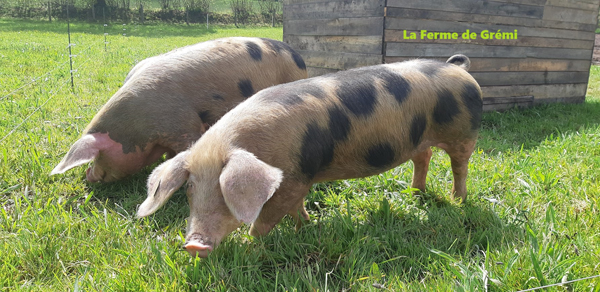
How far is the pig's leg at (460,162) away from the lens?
2818 millimetres

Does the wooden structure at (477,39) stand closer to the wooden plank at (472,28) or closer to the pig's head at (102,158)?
the wooden plank at (472,28)

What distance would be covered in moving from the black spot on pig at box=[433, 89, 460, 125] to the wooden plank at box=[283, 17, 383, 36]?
8.04ft

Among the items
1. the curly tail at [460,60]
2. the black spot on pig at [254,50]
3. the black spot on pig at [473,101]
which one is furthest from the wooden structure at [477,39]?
the black spot on pig at [473,101]

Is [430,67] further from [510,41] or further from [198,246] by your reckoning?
[510,41]

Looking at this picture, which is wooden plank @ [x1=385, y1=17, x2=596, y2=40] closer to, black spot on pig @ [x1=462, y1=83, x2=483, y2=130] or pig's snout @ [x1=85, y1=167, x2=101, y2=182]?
black spot on pig @ [x1=462, y1=83, x2=483, y2=130]

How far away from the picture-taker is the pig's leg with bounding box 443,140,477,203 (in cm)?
282

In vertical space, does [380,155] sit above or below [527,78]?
below

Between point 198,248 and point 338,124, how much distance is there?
3.33 feet

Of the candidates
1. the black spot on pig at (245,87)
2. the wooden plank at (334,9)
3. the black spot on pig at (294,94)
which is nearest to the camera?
the black spot on pig at (294,94)

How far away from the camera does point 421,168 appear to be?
3.02 meters

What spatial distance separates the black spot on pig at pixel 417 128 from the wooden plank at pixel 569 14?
5.21 meters

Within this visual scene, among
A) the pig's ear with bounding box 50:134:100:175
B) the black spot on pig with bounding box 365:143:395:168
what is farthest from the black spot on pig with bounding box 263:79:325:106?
the pig's ear with bounding box 50:134:100:175

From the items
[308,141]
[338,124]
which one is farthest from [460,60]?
[308,141]

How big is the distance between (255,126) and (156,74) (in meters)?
1.38
